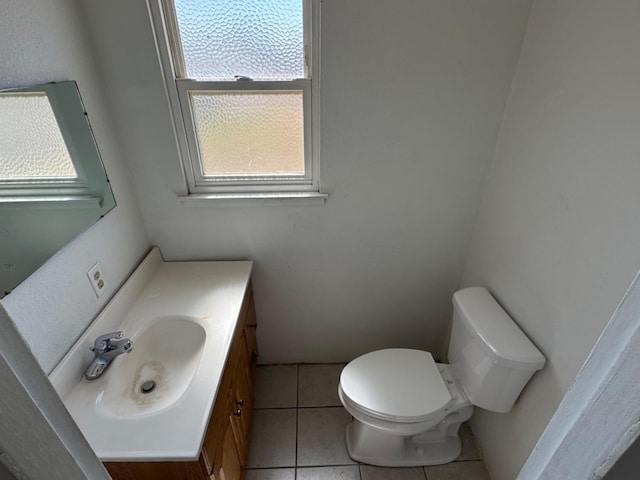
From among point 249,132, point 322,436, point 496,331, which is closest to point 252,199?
point 249,132

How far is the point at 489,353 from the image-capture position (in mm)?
1256

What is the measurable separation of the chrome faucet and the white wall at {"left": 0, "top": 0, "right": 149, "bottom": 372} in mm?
84

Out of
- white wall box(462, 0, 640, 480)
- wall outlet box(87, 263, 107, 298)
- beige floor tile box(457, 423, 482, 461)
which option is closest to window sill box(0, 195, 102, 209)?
wall outlet box(87, 263, 107, 298)

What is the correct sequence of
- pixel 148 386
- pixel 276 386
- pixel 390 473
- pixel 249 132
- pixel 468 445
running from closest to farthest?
pixel 148 386 < pixel 249 132 < pixel 390 473 < pixel 468 445 < pixel 276 386

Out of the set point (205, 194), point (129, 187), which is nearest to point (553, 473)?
point (205, 194)

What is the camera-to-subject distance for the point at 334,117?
1.38 meters

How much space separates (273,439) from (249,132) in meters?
1.50

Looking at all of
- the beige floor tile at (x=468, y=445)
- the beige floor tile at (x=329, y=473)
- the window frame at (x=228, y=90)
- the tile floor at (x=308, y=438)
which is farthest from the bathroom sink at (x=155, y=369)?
the beige floor tile at (x=468, y=445)

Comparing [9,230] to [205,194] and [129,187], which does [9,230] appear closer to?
[129,187]

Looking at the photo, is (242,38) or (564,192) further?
(242,38)

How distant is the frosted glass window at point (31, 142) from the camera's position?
2.91ft

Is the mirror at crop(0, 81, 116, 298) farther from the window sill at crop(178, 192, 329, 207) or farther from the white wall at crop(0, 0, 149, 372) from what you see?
the window sill at crop(178, 192, 329, 207)

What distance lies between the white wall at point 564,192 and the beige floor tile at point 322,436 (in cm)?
71

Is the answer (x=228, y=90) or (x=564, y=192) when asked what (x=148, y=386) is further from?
(x=564, y=192)
